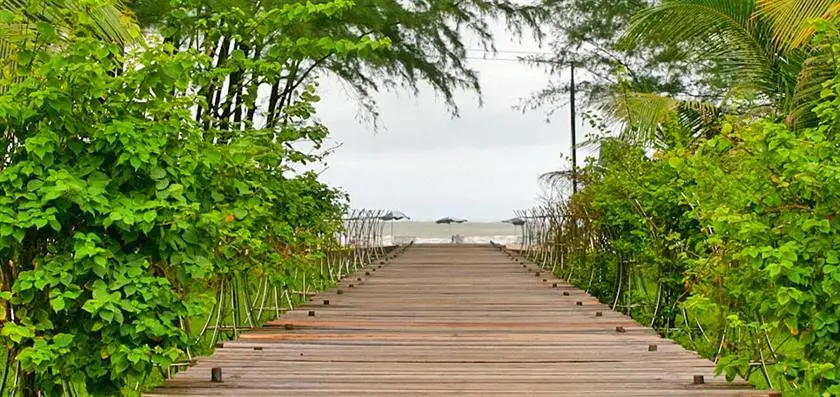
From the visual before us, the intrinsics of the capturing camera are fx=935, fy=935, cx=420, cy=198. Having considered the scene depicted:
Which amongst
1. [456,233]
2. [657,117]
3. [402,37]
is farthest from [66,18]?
[456,233]

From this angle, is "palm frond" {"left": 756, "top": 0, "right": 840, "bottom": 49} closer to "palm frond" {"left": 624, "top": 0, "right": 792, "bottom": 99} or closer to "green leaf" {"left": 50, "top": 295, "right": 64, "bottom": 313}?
"palm frond" {"left": 624, "top": 0, "right": 792, "bottom": 99}

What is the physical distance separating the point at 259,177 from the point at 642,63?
1089 cm

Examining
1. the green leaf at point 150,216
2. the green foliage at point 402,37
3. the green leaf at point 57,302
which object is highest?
the green foliage at point 402,37

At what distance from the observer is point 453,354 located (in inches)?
171

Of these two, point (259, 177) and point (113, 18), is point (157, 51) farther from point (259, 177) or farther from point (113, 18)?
point (259, 177)

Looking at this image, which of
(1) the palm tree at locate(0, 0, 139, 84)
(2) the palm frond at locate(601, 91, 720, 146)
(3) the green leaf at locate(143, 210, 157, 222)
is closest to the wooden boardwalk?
(3) the green leaf at locate(143, 210, 157, 222)

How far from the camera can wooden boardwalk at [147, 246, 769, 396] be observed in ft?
11.5

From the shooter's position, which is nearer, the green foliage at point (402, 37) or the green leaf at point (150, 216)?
the green leaf at point (150, 216)

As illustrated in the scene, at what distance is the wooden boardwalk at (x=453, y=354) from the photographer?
350cm

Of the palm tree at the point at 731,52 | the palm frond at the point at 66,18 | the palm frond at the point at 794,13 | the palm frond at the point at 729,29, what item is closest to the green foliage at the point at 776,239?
the palm frond at the point at 794,13

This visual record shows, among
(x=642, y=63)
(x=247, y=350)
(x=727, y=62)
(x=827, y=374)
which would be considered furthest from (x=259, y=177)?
(x=642, y=63)

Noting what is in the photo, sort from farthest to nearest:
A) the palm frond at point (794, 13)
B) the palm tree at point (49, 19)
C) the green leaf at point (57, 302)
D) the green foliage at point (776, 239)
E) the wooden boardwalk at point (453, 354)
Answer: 1. the palm frond at point (794, 13)
2. the wooden boardwalk at point (453, 354)
3. the palm tree at point (49, 19)
4. the green foliage at point (776, 239)
5. the green leaf at point (57, 302)

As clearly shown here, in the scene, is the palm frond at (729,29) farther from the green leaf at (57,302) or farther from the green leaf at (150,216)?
the green leaf at (57,302)

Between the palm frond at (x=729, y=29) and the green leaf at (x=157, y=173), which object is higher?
the palm frond at (x=729, y=29)
